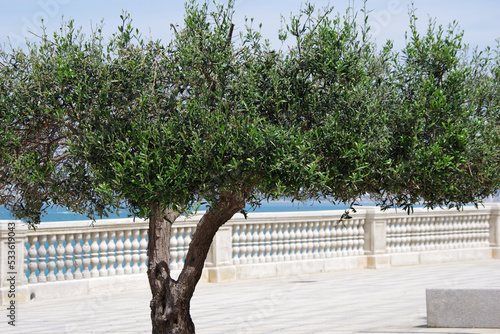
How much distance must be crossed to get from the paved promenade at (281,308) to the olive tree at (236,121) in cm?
384

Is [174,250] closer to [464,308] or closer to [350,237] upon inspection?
[350,237]

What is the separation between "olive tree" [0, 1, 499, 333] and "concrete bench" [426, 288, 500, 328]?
3.10 m

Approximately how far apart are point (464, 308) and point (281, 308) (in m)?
3.35

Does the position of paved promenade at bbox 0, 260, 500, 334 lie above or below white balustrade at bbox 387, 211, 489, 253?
below

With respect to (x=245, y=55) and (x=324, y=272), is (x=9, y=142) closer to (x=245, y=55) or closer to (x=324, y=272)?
(x=245, y=55)

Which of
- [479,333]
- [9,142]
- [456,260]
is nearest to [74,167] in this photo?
[9,142]

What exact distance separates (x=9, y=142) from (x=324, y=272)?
11514 millimetres

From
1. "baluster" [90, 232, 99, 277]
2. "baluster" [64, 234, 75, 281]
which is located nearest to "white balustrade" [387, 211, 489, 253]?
"baluster" [90, 232, 99, 277]

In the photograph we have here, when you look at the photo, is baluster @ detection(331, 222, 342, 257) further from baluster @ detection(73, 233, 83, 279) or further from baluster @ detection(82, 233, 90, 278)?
baluster @ detection(73, 233, 83, 279)

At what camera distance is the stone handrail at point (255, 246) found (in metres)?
12.5

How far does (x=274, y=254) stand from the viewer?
1609cm

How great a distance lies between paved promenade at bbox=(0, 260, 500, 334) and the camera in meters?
10.1

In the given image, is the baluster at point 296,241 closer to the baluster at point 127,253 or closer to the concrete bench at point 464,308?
the baluster at point 127,253

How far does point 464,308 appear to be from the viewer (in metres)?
9.40
